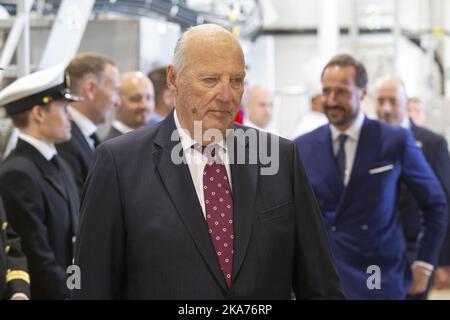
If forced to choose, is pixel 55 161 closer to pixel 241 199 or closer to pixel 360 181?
pixel 360 181

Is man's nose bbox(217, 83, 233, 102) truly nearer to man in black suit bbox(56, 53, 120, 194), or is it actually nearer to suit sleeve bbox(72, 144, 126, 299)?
suit sleeve bbox(72, 144, 126, 299)

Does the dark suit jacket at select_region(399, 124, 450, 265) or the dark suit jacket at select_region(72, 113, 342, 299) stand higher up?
the dark suit jacket at select_region(72, 113, 342, 299)

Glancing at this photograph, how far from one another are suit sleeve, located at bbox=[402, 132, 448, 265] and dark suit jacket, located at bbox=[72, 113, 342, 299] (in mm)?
1912

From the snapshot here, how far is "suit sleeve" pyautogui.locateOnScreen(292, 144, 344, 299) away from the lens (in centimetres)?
253

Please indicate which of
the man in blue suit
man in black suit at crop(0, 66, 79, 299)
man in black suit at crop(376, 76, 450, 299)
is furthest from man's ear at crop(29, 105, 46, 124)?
man in black suit at crop(376, 76, 450, 299)

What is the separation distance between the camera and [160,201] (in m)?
2.45

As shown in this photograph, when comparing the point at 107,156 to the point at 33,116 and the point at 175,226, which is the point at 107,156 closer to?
the point at 175,226

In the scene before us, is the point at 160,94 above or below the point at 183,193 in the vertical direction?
below

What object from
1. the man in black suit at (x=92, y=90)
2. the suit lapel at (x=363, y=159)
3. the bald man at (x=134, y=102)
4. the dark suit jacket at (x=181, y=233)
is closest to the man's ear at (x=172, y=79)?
the dark suit jacket at (x=181, y=233)

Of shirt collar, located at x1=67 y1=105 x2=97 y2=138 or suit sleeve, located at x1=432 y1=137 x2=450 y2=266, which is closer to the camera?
shirt collar, located at x1=67 y1=105 x2=97 y2=138

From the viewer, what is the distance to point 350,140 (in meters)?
4.34

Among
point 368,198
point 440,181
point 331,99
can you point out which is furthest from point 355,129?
point 440,181

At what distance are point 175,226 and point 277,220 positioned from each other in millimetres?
285

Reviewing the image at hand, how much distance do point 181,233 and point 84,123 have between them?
8.82 ft
